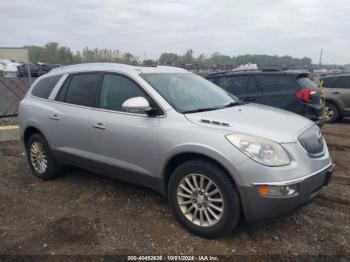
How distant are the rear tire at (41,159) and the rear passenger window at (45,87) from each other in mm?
622

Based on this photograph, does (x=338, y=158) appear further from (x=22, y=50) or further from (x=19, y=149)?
(x=22, y=50)

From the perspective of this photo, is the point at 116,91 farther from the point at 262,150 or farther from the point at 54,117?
the point at 262,150

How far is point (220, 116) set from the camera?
3.61 meters

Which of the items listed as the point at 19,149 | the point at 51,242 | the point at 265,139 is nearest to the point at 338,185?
the point at 265,139

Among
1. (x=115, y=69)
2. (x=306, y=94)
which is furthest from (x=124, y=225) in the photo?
(x=306, y=94)

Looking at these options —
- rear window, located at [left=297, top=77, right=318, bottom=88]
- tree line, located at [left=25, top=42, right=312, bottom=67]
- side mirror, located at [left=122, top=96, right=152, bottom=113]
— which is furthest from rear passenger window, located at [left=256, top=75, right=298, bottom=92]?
tree line, located at [left=25, top=42, right=312, bottom=67]

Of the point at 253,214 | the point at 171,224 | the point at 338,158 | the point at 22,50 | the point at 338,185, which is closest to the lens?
the point at 253,214

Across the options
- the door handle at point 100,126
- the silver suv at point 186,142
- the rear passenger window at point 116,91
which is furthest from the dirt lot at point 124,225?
the rear passenger window at point 116,91

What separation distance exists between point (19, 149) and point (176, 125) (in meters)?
4.92

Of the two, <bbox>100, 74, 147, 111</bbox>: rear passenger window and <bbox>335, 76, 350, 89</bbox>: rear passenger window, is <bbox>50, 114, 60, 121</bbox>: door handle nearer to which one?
<bbox>100, 74, 147, 111</bbox>: rear passenger window

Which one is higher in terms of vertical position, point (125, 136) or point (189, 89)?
point (189, 89)

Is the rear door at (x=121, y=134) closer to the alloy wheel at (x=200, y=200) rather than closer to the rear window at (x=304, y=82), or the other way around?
the alloy wheel at (x=200, y=200)

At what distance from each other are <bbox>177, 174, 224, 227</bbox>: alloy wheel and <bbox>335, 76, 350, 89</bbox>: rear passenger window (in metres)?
9.58

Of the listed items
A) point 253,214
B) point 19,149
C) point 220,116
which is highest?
point 220,116
